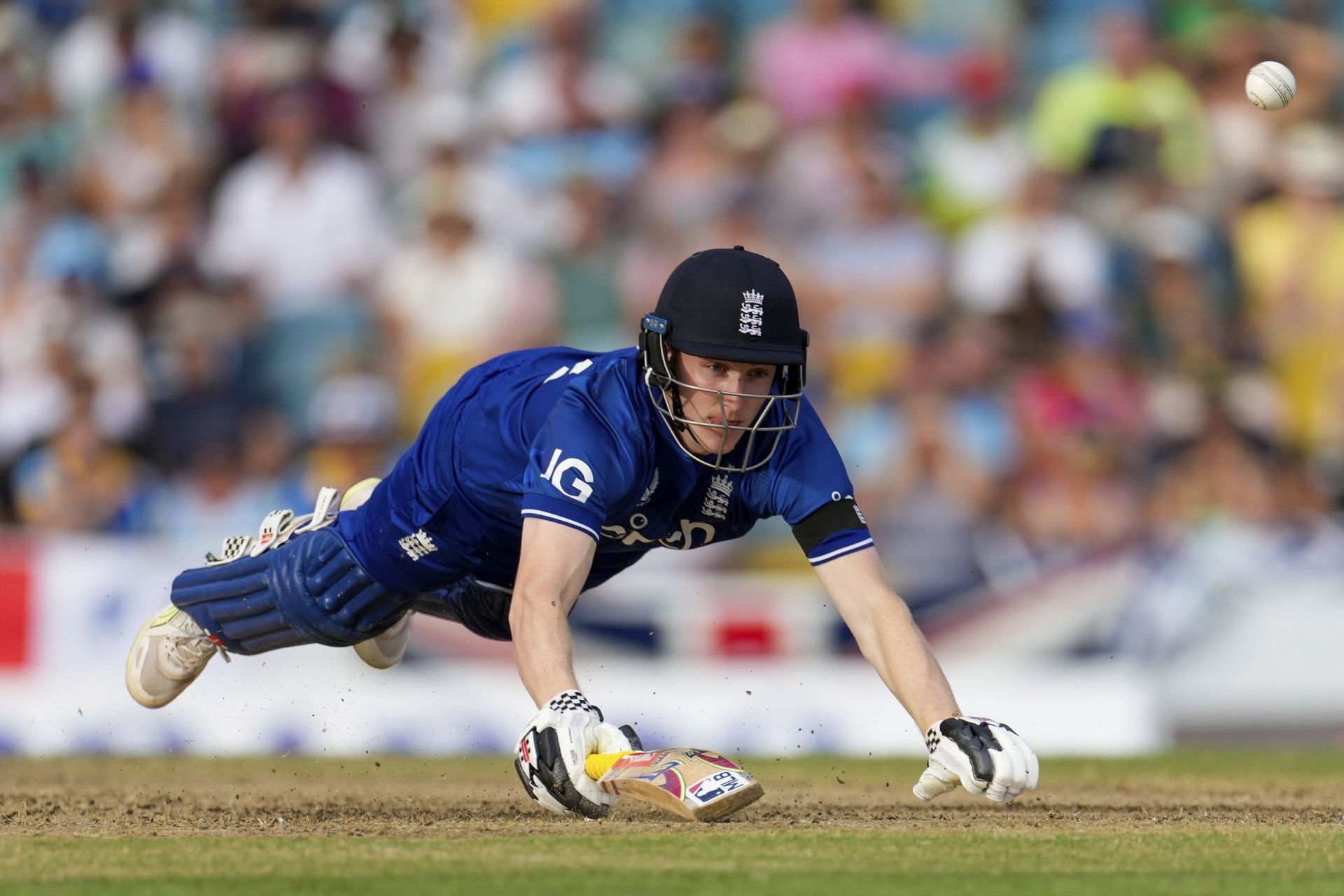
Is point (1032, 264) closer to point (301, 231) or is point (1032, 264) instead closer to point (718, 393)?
point (301, 231)

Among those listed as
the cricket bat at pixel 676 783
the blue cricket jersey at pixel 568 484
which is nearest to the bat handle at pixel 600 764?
the cricket bat at pixel 676 783

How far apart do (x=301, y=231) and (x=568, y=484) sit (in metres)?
8.67

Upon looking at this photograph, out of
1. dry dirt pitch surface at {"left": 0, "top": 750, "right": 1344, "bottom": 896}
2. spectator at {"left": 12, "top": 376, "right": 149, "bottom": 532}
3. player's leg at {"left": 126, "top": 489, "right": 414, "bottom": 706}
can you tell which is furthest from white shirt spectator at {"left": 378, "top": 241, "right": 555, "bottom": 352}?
player's leg at {"left": 126, "top": 489, "right": 414, "bottom": 706}

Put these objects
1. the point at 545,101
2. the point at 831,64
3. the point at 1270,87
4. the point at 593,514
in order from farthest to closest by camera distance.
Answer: the point at 831,64 < the point at 545,101 < the point at 1270,87 < the point at 593,514

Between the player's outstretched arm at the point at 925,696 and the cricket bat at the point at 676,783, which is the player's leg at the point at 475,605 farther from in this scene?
the cricket bat at the point at 676,783

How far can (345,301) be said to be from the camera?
45.3ft

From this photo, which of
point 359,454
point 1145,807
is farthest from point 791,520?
point 359,454

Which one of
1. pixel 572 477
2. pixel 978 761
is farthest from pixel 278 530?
pixel 978 761

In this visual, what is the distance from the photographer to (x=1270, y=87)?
977cm


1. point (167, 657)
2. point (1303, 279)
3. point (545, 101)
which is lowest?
point (167, 657)

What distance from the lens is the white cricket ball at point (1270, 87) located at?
9758mm

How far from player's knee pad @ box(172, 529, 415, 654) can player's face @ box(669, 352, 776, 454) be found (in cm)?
199

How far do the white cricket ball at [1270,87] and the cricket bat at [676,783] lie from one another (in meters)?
5.91

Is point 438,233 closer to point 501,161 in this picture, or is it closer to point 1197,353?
point 501,161
